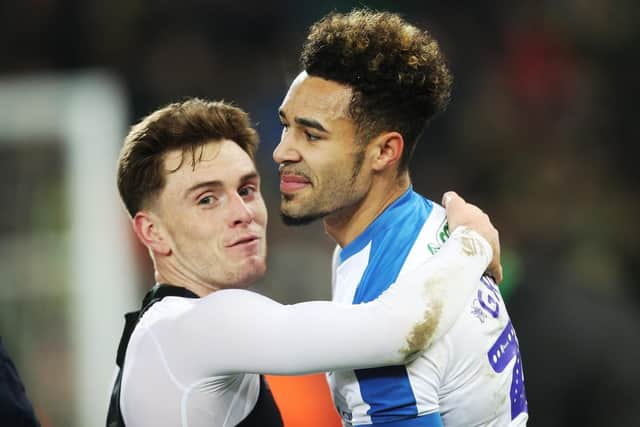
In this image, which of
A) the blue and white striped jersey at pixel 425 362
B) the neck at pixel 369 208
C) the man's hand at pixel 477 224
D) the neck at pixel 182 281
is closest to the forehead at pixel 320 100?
the neck at pixel 369 208

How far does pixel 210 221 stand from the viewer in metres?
3.37

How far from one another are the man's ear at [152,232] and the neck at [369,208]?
1.82 feet

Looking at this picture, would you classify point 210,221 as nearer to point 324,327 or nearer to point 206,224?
point 206,224

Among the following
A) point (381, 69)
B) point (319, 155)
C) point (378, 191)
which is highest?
point (381, 69)

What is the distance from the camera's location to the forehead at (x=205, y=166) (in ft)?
11.0

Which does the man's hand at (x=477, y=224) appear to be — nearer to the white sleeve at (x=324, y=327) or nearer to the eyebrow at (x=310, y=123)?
the white sleeve at (x=324, y=327)

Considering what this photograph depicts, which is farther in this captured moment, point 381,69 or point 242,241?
point 242,241

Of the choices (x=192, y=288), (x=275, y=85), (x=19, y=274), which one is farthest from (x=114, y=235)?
(x=192, y=288)

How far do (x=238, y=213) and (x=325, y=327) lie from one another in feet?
1.94

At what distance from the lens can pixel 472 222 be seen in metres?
3.32

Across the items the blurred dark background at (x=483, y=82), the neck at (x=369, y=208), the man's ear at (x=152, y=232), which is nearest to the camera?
the neck at (x=369, y=208)

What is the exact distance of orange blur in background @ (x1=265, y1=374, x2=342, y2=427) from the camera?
582 centimetres

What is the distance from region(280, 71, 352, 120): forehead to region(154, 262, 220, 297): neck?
646mm

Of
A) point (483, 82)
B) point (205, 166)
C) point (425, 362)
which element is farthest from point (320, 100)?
point (483, 82)
